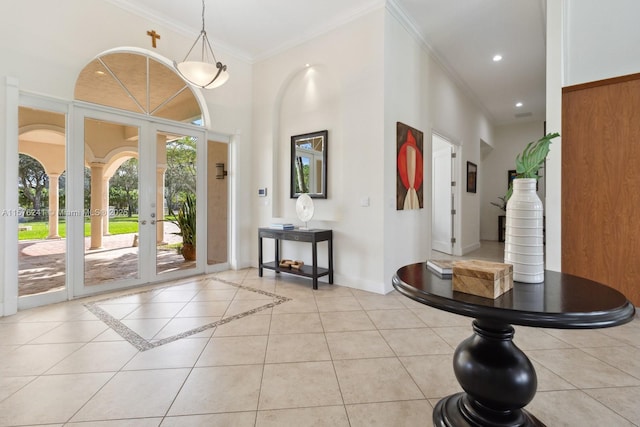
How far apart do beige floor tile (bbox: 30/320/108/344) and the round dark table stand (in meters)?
2.67

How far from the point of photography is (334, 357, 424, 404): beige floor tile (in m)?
1.75

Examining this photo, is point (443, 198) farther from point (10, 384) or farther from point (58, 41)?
point (10, 384)

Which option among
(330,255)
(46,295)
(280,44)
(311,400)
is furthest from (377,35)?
(46,295)

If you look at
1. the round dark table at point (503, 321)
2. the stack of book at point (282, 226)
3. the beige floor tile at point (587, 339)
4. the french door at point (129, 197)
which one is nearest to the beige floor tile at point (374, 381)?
the round dark table at point (503, 321)

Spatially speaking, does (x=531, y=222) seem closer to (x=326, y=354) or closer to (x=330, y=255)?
(x=326, y=354)

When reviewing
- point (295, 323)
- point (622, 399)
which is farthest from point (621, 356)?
point (295, 323)

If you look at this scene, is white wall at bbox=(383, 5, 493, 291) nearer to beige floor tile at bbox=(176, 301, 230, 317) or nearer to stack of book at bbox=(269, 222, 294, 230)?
stack of book at bbox=(269, 222, 294, 230)

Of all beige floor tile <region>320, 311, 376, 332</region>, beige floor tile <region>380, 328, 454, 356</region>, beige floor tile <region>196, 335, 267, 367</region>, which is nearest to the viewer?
beige floor tile <region>196, 335, 267, 367</region>

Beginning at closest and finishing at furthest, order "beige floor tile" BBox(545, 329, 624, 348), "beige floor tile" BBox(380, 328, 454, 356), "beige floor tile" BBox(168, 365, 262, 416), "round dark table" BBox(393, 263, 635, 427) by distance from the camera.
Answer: "round dark table" BBox(393, 263, 635, 427) → "beige floor tile" BBox(168, 365, 262, 416) → "beige floor tile" BBox(380, 328, 454, 356) → "beige floor tile" BBox(545, 329, 624, 348)

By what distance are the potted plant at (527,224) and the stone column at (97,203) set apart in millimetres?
4249

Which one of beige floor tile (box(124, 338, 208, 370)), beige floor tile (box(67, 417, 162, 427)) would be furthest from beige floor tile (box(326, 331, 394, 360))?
beige floor tile (box(67, 417, 162, 427))

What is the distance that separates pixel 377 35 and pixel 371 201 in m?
2.06

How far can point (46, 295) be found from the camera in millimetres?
3303

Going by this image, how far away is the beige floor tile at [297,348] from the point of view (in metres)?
2.19
